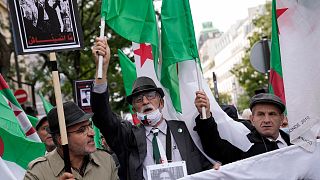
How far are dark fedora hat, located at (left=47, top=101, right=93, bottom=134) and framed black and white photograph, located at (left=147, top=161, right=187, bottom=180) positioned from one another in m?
0.58

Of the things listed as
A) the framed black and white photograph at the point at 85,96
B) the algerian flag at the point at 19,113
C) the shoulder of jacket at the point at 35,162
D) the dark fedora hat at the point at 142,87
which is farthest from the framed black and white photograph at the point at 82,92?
the shoulder of jacket at the point at 35,162

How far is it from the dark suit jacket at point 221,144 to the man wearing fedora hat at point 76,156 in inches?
31.2

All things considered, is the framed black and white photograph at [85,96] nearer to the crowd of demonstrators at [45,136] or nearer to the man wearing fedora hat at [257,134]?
the crowd of demonstrators at [45,136]

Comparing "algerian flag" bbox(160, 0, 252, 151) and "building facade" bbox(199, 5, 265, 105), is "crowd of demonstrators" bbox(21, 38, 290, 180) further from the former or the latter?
"building facade" bbox(199, 5, 265, 105)

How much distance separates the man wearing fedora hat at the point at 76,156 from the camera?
4.23 meters

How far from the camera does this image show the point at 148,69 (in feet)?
23.6

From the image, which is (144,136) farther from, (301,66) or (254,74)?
(254,74)

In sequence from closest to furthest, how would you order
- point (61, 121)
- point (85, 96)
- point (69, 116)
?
1. point (61, 121)
2. point (69, 116)
3. point (85, 96)

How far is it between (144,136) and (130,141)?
11cm

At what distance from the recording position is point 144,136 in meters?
4.79

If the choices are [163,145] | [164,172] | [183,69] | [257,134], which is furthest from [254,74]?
[164,172]

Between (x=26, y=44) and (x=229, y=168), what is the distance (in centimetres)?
158

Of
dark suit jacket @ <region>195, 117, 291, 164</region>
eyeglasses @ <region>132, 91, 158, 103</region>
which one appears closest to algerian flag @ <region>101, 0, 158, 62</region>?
eyeglasses @ <region>132, 91, 158, 103</region>

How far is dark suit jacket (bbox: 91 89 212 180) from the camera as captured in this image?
4.58 metres
